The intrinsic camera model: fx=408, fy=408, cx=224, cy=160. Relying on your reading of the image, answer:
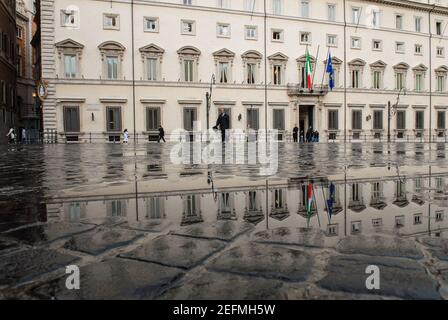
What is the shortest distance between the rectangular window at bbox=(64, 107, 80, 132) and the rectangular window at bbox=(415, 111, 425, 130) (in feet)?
109

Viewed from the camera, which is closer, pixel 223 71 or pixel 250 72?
pixel 223 71

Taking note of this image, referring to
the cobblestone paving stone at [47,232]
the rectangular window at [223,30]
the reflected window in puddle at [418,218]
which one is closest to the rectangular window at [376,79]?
the rectangular window at [223,30]

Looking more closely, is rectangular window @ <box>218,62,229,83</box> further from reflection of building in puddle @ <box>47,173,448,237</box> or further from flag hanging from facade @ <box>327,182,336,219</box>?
flag hanging from facade @ <box>327,182,336,219</box>

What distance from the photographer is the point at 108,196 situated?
4.46m

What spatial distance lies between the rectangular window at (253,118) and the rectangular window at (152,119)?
797cm

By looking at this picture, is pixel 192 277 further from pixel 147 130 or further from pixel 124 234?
pixel 147 130

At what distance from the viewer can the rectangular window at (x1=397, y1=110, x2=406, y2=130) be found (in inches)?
1632

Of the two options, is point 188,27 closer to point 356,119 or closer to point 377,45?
point 356,119

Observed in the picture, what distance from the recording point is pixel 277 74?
3688 centimetres

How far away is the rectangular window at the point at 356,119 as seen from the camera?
1563 inches

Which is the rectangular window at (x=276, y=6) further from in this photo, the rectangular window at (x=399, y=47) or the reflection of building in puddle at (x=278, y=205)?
the reflection of building in puddle at (x=278, y=205)

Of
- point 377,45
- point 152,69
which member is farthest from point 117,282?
point 377,45

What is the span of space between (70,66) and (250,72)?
14855 mm

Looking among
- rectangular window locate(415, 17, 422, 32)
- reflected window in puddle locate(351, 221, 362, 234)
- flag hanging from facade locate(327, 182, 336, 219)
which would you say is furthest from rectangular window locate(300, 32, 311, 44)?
reflected window in puddle locate(351, 221, 362, 234)
